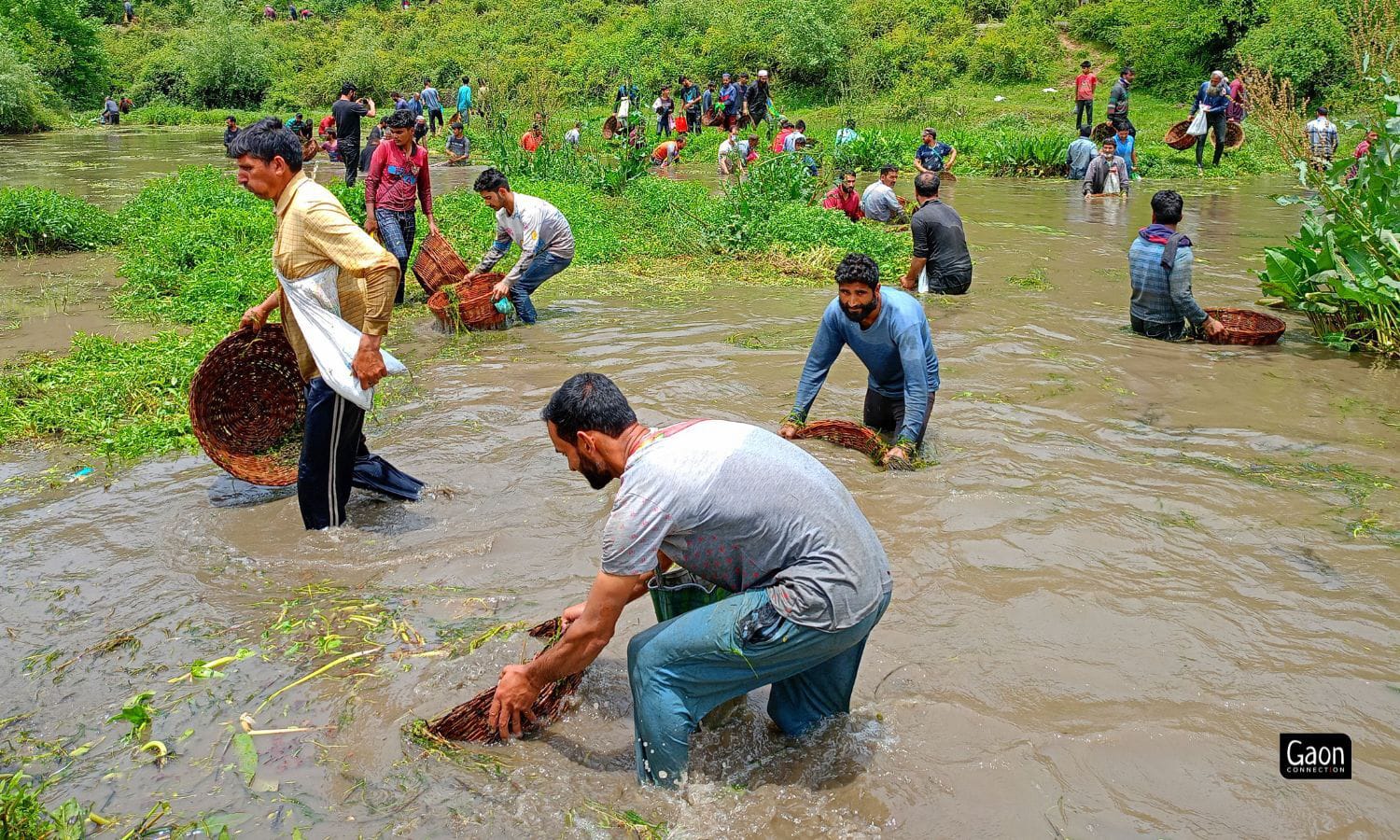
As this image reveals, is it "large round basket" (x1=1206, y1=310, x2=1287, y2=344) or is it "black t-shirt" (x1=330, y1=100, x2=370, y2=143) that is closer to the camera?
"large round basket" (x1=1206, y1=310, x2=1287, y2=344)

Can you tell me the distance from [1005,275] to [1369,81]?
3.89 m

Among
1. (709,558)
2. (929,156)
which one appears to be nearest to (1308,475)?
(709,558)

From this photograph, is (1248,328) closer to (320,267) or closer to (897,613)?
(897,613)

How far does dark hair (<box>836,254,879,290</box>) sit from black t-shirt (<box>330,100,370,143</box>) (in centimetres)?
1325

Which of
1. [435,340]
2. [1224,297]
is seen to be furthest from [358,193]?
[1224,297]

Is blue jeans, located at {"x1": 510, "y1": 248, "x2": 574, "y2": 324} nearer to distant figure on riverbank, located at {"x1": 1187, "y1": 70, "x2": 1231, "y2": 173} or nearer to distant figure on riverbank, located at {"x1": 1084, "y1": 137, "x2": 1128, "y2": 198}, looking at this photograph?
distant figure on riverbank, located at {"x1": 1084, "y1": 137, "x2": 1128, "y2": 198}

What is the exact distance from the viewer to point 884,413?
648 centimetres

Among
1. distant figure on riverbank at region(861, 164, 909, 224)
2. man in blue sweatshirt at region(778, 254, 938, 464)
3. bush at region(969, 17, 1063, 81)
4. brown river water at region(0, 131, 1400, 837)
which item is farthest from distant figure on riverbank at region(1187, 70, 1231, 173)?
man in blue sweatshirt at region(778, 254, 938, 464)

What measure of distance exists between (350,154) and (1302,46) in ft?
71.6

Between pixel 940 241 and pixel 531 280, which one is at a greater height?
pixel 940 241

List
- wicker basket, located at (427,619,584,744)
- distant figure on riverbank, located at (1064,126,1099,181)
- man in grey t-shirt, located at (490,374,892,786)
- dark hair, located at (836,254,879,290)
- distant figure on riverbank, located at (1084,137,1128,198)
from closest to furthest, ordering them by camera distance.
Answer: man in grey t-shirt, located at (490,374,892,786), wicker basket, located at (427,619,584,744), dark hair, located at (836,254,879,290), distant figure on riverbank, located at (1084,137,1128,198), distant figure on riverbank, located at (1064,126,1099,181)

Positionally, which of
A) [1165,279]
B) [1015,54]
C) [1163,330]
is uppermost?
[1015,54]

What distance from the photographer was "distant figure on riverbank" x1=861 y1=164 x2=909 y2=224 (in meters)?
13.5

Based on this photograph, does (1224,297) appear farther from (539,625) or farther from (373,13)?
(373,13)
